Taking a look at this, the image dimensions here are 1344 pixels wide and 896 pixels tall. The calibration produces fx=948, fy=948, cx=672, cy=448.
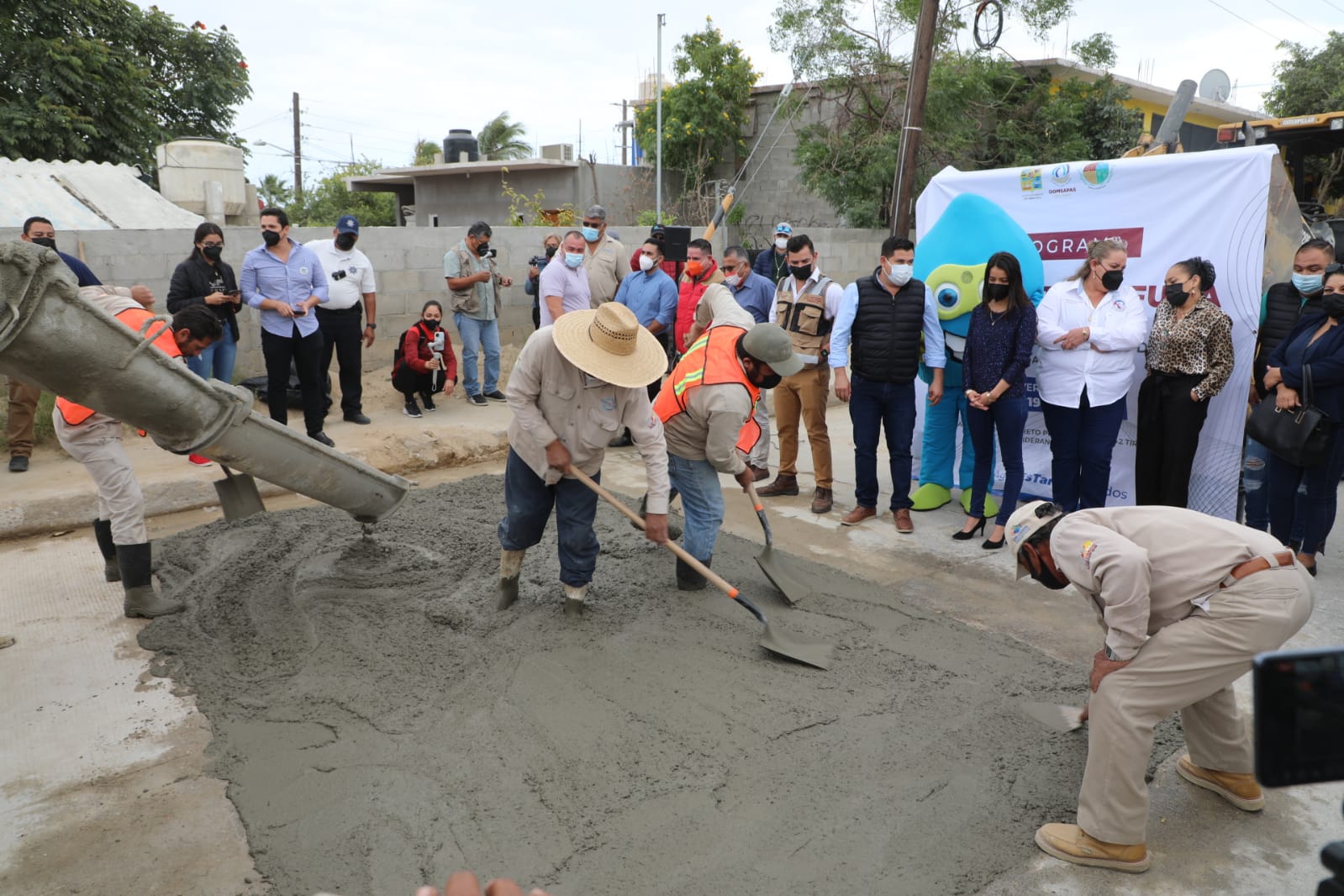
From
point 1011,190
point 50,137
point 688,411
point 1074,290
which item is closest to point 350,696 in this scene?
point 688,411

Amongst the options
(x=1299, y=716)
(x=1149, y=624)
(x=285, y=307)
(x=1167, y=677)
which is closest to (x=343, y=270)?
(x=285, y=307)

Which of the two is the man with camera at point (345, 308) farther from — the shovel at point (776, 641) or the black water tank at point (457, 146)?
the black water tank at point (457, 146)

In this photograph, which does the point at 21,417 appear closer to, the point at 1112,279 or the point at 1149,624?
the point at 1149,624

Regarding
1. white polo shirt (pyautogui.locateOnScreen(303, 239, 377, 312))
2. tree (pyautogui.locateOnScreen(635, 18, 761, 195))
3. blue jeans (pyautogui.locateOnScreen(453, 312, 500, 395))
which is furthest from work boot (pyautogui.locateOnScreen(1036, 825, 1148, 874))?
tree (pyautogui.locateOnScreen(635, 18, 761, 195))

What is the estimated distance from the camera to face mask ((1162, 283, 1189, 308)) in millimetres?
5270

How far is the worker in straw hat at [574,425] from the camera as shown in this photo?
13.4ft

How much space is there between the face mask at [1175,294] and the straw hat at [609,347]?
3.07 meters

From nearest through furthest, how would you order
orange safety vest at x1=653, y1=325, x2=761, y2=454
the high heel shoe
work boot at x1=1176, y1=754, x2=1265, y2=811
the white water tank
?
work boot at x1=1176, y1=754, x2=1265, y2=811 < orange safety vest at x1=653, y1=325, x2=761, y2=454 < the high heel shoe < the white water tank

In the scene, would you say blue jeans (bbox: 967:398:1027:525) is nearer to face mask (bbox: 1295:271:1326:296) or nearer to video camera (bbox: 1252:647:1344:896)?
face mask (bbox: 1295:271:1326:296)

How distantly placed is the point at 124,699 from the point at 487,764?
5.35 ft

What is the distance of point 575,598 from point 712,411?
110cm

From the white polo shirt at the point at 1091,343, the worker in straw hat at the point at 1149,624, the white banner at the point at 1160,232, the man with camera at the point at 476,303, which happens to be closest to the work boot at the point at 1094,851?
the worker in straw hat at the point at 1149,624

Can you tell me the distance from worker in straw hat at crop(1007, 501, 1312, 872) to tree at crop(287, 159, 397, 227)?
84.8 feet

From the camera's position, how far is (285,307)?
6914 mm
